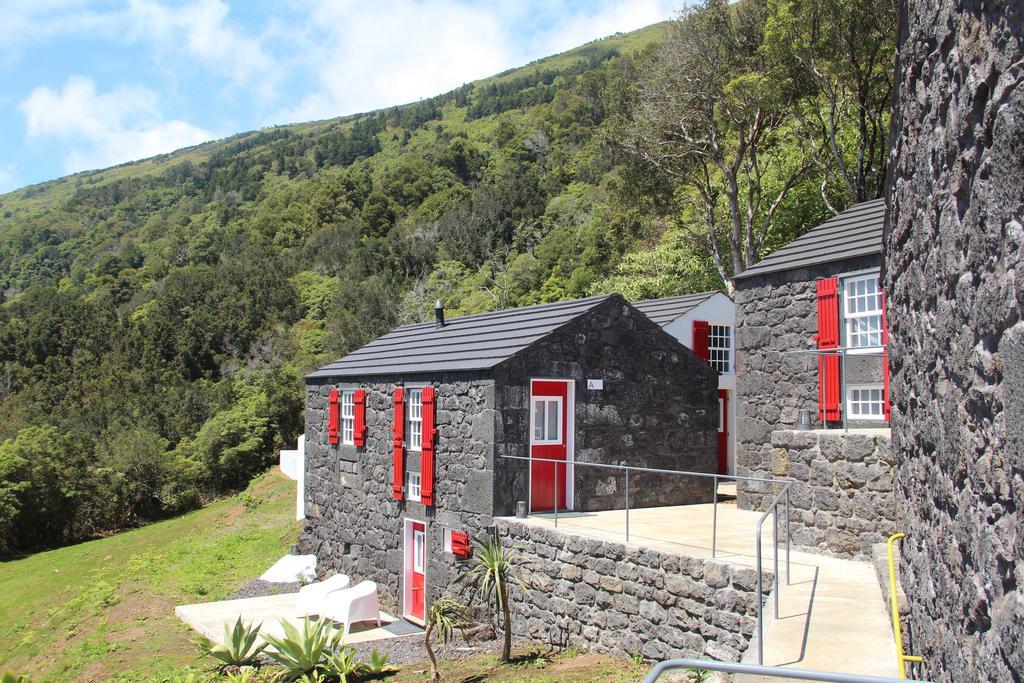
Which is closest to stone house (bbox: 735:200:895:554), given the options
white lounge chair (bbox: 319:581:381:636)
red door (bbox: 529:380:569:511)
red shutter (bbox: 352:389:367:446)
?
red door (bbox: 529:380:569:511)

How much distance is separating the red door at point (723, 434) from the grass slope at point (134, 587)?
10249 mm

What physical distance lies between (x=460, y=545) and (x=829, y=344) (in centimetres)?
634

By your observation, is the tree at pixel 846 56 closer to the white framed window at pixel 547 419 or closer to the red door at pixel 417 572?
the white framed window at pixel 547 419

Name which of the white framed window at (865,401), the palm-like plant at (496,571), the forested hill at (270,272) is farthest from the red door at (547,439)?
the forested hill at (270,272)

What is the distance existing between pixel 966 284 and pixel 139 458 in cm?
3014

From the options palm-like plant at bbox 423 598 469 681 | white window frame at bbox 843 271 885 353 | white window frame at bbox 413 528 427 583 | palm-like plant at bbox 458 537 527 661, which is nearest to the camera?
palm-like plant at bbox 423 598 469 681

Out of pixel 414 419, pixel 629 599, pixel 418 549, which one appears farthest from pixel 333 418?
pixel 629 599

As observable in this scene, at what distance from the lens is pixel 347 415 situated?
57.0 ft

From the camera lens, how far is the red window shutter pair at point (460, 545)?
13.1 m

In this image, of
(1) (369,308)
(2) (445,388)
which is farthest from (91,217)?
(2) (445,388)

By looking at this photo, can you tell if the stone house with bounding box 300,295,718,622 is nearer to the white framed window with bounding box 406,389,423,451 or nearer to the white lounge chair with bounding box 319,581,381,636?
the white framed window with bounding box 406,389,423,451

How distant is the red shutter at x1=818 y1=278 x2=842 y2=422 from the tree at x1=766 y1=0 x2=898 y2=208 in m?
12.3

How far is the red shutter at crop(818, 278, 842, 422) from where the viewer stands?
39.3ft

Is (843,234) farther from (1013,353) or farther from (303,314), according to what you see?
(303,314)
